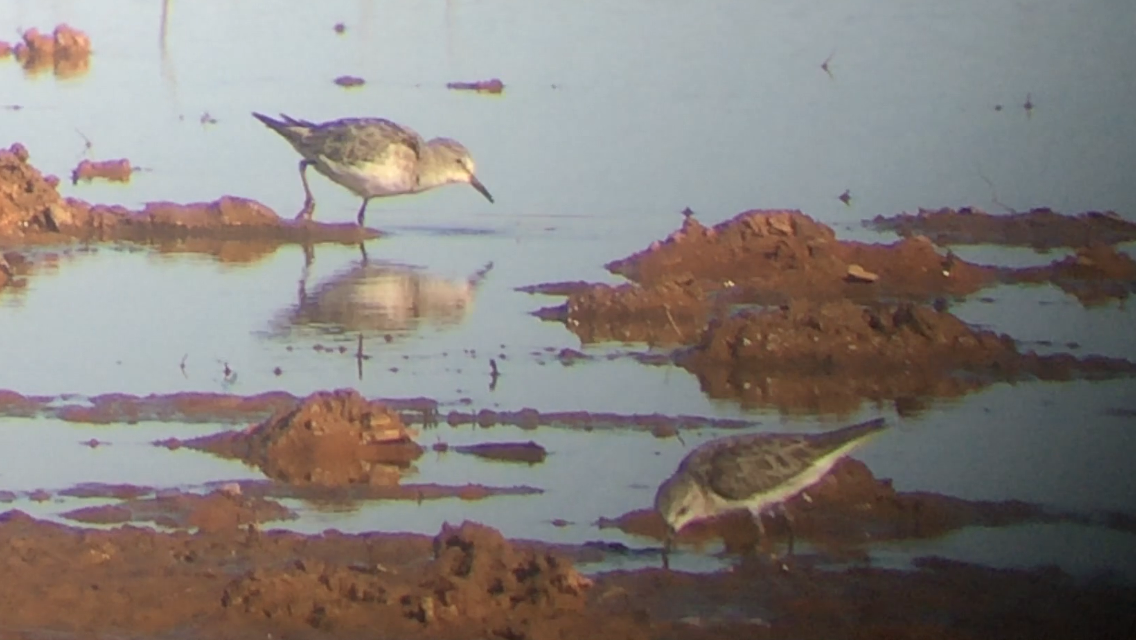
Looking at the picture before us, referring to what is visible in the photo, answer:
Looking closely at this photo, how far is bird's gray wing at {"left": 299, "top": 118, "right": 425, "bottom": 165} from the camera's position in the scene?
12023 mm

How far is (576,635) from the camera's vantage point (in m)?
6.17

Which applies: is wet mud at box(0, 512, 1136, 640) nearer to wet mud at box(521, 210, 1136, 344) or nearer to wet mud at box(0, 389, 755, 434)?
wet mud at box(0, 389, 755, 434)

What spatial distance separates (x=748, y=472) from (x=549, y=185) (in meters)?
5.83

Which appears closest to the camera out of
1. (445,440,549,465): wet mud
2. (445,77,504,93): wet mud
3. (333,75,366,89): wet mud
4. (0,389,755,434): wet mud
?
(445,440,549,465): wet mud

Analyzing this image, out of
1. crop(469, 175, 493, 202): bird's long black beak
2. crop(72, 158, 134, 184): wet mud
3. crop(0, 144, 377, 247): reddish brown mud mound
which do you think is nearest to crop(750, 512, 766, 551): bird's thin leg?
crop(0, 144, 377, 247): reddish brown mud mound

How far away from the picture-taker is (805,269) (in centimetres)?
1079

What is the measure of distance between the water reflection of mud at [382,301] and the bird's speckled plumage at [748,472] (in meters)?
2.86

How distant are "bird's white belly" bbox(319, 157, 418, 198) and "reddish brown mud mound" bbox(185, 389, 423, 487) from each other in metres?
4.22

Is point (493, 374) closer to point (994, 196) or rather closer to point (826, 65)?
point (994, 196)

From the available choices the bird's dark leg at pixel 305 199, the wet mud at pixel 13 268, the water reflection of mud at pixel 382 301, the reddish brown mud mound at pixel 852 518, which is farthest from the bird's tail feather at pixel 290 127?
the reddish brown mud mound at pixel 852 518

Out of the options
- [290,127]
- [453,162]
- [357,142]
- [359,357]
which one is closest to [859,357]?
[359,357]

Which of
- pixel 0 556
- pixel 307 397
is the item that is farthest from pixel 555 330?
pixel 0 556

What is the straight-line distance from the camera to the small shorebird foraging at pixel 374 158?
12.0m

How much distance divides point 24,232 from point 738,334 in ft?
13.9
